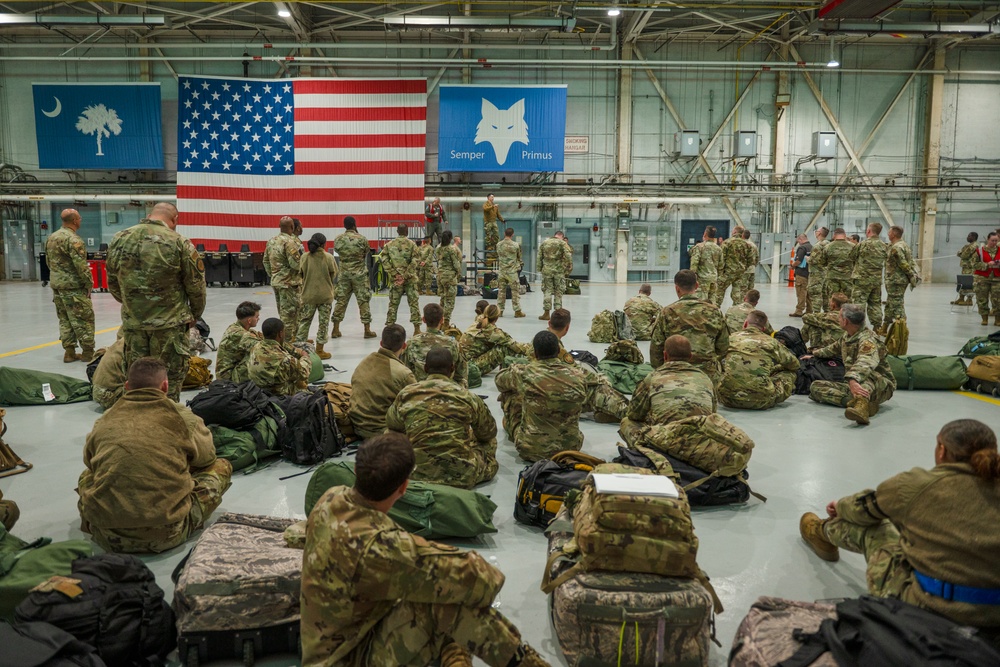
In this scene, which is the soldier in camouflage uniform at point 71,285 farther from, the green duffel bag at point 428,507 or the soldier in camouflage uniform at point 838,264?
the soldier in camouflage uniform at point 838,264

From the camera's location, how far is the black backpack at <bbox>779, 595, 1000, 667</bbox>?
2.01 meters

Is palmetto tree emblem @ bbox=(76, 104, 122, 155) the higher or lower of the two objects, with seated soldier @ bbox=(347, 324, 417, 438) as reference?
higher

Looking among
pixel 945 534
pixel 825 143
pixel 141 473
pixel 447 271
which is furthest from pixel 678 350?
pixel 825 143

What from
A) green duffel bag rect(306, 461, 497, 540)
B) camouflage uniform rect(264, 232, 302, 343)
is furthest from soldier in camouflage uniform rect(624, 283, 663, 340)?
green duffel bag rect(306, 461, 497, 540)

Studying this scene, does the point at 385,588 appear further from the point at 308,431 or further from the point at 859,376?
the point at 859,376

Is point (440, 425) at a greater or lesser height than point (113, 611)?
greater

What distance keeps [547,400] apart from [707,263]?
787cm

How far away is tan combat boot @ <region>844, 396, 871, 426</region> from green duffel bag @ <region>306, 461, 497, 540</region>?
4.04 meters

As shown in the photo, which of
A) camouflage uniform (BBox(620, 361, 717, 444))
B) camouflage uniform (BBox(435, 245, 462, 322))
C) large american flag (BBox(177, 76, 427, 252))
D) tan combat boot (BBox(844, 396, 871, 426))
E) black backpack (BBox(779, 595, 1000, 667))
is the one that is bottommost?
tan combat boot (BBox(844, 396, 871, 426))

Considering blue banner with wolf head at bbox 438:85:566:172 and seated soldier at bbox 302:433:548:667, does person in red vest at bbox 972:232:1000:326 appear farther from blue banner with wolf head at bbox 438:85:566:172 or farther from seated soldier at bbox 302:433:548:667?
seated soldier at bbox 302:433:548:667

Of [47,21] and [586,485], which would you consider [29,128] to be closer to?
[47,21]

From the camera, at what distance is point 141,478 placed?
3418mm

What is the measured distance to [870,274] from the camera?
1055 cm

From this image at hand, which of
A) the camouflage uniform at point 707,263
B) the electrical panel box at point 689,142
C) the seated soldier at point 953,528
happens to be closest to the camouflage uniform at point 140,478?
the seated soldier at point 953,528
